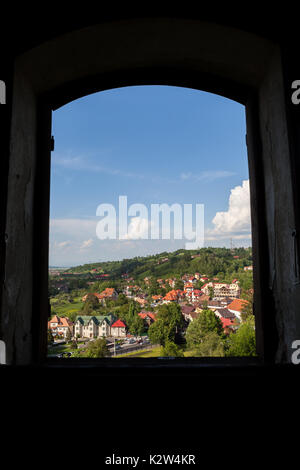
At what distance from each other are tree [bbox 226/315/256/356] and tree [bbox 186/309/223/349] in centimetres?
7

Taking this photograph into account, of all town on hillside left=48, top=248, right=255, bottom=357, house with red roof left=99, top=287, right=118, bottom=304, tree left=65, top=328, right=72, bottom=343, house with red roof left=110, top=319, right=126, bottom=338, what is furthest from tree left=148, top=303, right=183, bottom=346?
tree left=65, top=328, right=72, bottom=343

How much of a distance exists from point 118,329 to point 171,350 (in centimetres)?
28

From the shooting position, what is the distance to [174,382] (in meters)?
0.96

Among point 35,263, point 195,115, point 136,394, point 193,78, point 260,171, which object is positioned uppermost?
point 193,78

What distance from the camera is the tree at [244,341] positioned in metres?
1.34

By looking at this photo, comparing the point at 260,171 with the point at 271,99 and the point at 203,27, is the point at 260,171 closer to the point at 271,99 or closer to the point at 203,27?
the point at 271,99

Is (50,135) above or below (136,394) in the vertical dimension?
above

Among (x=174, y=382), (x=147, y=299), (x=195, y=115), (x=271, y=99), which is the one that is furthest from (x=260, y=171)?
(x=174, y=382)

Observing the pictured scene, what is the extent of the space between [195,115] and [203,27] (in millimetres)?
431

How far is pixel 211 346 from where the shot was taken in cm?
138

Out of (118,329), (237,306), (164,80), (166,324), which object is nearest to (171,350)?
(166,324)

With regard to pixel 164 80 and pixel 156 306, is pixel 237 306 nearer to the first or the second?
pixel 156 306

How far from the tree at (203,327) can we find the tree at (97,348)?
1.34 ft

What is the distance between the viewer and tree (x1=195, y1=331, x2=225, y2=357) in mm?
1368
